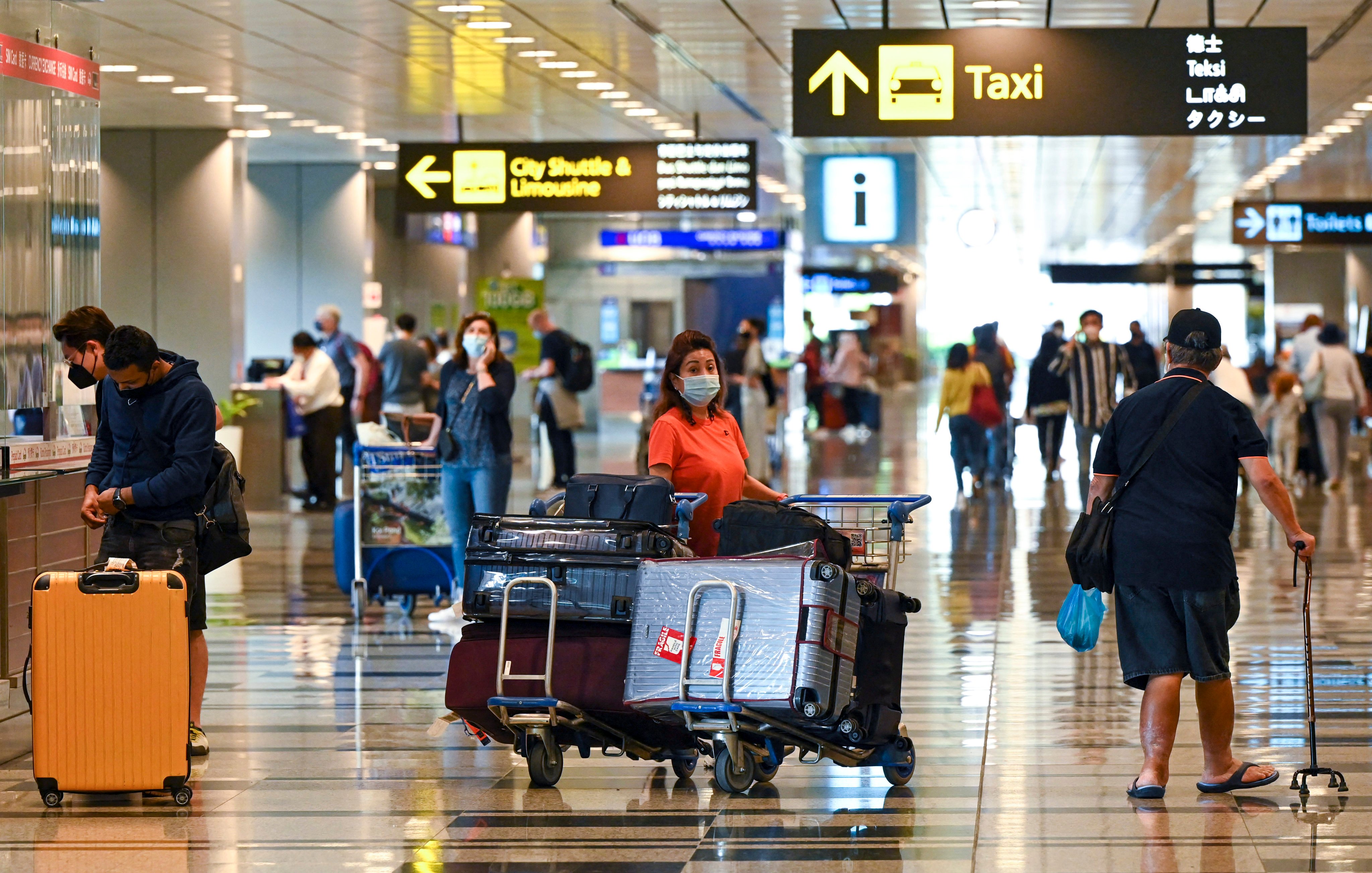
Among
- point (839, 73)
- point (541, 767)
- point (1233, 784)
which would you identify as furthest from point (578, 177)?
point (1233, 784)

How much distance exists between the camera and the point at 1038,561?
1207cm

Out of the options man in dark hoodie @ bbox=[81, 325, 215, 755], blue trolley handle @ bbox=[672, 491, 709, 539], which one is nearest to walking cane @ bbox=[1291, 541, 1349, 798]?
blue trolley handle @ bbox=[672, 491, 709, 539]

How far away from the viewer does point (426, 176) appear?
14414 millimetres

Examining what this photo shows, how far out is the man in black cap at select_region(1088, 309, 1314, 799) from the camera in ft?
17.7

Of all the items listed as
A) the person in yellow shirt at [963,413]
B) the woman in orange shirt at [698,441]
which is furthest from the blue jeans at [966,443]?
the woman in orange shirt at [698,441]

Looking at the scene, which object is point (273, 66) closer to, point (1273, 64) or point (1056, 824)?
point (1273, 64)

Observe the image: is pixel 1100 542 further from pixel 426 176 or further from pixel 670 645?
pixel 426 176

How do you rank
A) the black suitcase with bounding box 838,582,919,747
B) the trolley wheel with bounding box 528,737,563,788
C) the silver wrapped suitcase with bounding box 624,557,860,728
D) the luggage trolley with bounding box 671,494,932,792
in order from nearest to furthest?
the silver wrapped suitcase with bounding box 624,557,860,728, the luggage trolley with bounding box 671,494,932,792, the black suitcase with bounding box 838,582,919,747, the trolley wheel with bounding box 528,737,563,788

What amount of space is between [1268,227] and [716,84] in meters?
9.01

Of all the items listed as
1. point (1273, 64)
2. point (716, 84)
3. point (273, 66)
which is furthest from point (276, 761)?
point (716, 84)

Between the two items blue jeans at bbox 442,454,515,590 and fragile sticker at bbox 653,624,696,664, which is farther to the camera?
blue jeans at bbox 442,454,515,590

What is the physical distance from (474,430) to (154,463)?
3162 mm

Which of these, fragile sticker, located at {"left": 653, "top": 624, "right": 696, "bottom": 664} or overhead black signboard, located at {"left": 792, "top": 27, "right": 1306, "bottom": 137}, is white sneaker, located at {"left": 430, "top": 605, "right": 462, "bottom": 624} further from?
fragile sticker, located at {"left": 653, "top": 624, "right": 696, "bottom": 664}

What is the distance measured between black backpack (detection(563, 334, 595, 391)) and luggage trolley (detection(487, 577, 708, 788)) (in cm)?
1154
